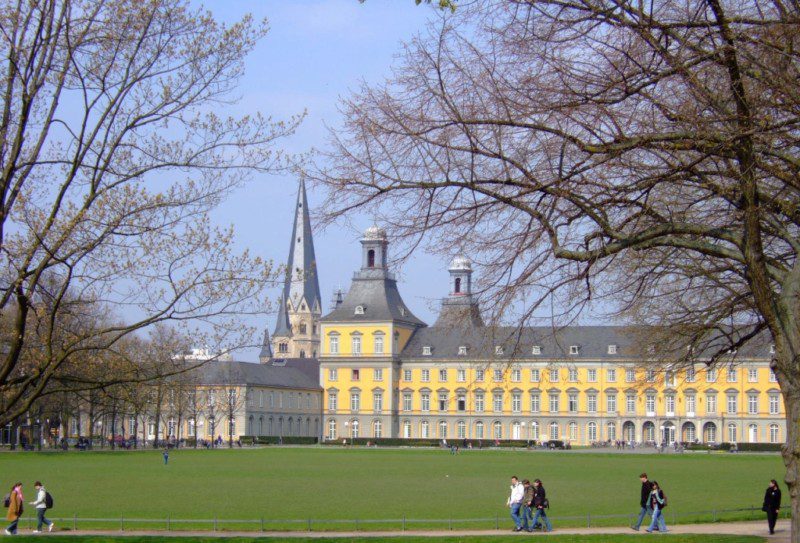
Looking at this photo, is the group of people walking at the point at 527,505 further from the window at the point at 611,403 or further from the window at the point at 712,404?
the window at the point at 611,403

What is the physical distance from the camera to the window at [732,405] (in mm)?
105625

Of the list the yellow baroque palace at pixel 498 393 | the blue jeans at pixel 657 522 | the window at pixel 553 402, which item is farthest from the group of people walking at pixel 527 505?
the window at pixel 553 402

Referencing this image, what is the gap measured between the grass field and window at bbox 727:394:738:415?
4613 centimetres

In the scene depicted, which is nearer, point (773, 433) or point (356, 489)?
point (356, 489)

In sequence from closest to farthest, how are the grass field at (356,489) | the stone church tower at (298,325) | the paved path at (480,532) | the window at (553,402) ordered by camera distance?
the paved path at (480,532) → the grass field at (356,489) → the window at (553,402) → the stone church tower at (298,325)

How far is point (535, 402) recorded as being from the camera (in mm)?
113500

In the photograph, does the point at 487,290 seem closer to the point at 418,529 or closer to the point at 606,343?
the point at 418,529

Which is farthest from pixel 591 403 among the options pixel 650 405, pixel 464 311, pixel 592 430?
pixel 464 311

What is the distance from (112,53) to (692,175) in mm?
6882

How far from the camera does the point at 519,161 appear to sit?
464 inches

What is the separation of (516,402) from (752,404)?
23.2 meters

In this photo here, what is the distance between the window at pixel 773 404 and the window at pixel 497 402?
86.0 feet

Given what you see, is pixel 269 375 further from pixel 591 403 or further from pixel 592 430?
pixel 592 430

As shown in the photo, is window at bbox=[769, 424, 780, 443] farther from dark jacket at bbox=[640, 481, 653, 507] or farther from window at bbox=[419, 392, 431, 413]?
dark jacket at bbox=[640, 481, 653, 507]
